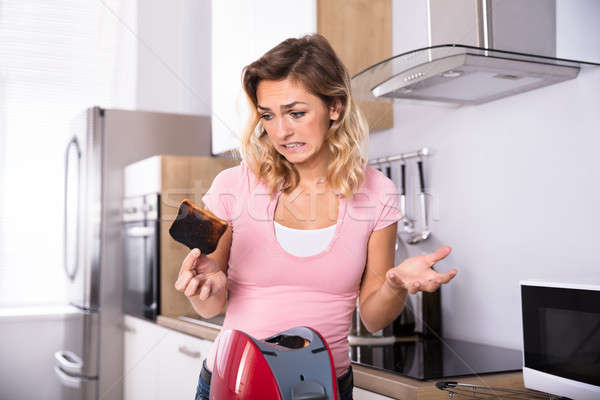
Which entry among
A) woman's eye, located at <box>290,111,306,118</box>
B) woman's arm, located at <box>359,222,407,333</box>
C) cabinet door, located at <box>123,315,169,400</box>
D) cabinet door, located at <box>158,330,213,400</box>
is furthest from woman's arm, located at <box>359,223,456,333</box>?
cabinet door, located at <box>123,315,169,400</box>

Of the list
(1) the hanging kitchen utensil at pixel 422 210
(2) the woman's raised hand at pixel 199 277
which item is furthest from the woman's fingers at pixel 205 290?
(1) the hanging kitchen utensil at pixel 422 210

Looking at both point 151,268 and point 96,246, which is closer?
point 151,268

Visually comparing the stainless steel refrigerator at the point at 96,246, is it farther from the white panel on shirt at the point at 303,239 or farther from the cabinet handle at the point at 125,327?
the white panel on shirt at the point at 303,239

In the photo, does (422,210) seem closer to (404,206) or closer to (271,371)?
(404,206)

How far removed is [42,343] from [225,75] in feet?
3.84

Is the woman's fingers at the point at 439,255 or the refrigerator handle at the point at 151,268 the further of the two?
the refrigerator handle at the point at 151,268

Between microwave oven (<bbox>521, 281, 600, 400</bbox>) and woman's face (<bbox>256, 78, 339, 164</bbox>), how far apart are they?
44 cm

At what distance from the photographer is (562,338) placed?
90 cm

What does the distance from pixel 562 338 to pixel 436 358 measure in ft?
0.97

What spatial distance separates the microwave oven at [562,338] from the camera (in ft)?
2.81

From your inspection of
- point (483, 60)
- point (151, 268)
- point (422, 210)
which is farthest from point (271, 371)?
point (151, 268)

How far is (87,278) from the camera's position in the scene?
83.4 inches

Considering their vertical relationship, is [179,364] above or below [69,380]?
above

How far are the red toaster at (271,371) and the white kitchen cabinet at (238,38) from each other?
1028mm
